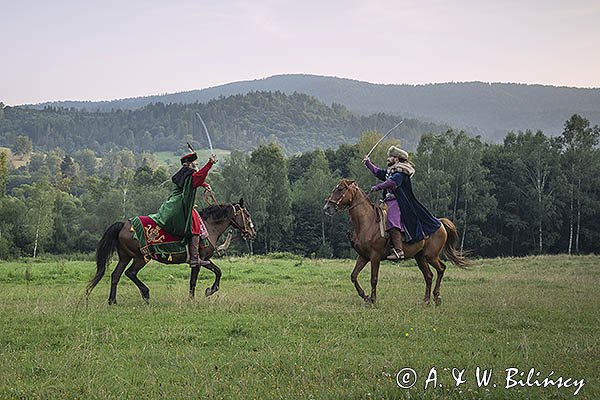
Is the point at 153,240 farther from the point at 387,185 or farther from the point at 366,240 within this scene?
the point at 387,185

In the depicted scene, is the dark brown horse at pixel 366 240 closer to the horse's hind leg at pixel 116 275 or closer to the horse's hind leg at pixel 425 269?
the horse's hind leg at pixel 425 269

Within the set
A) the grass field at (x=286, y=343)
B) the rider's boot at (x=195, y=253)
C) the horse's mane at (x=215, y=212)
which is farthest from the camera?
the horse's mane at (x=215, y=212)

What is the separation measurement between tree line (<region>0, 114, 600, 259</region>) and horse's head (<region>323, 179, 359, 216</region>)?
41832 millimetres

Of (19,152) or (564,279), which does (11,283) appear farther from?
(19,152)

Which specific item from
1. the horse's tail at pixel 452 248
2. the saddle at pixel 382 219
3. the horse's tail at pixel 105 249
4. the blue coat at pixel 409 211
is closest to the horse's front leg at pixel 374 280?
the saddle at pixel 382 219

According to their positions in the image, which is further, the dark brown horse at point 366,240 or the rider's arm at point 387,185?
the dark brown horse at point 366,240

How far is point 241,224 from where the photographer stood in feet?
48.3

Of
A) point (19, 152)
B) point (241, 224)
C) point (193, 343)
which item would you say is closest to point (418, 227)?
point (241, 224)

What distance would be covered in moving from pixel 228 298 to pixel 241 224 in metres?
1.84

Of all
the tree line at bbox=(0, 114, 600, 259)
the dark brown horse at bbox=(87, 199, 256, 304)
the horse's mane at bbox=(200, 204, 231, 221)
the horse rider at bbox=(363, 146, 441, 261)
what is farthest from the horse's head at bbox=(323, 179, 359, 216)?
the tree line at bbox=(0, 114, 600, 259)

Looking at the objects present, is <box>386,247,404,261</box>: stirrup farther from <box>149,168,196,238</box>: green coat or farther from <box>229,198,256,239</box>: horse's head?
<box>149,168,196,238</box>: green coat

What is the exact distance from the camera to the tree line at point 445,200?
188 feet

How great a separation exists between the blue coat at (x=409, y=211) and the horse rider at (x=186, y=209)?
4.16 metres

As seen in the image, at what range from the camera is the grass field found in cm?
696
